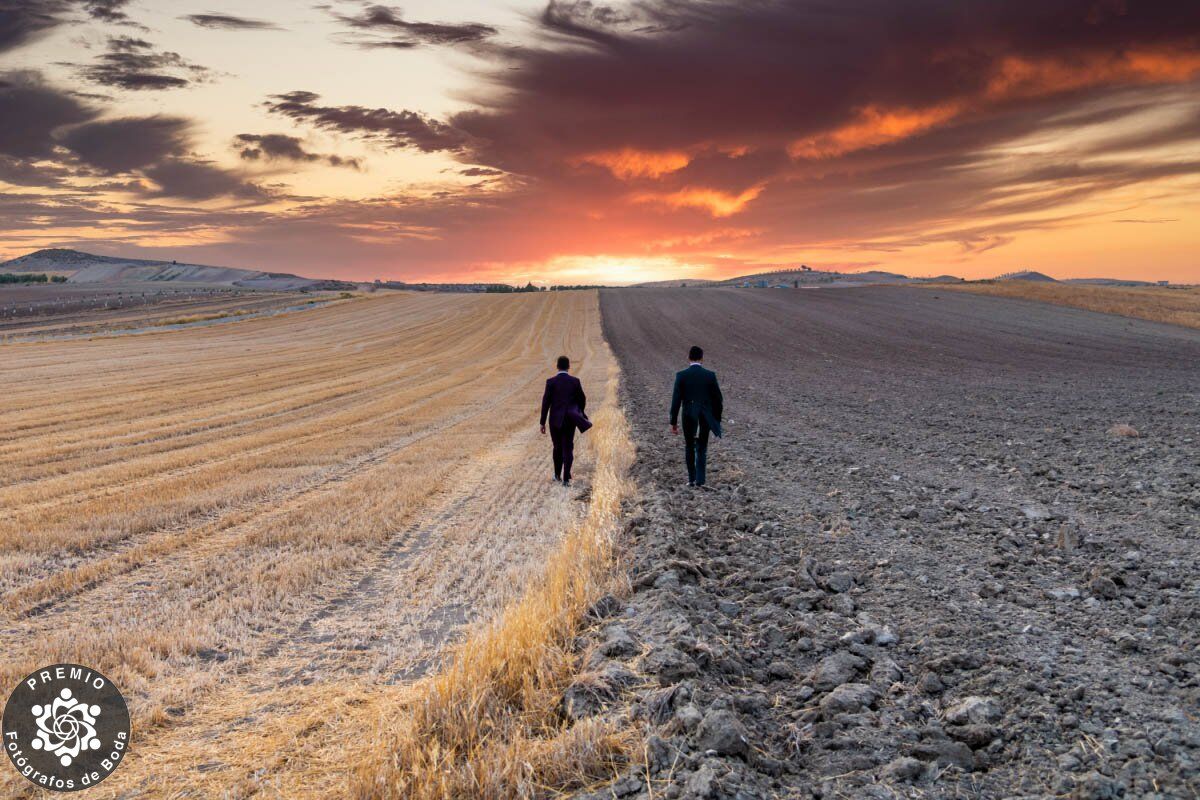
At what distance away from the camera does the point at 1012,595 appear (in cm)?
584

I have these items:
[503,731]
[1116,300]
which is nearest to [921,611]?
[503,731]

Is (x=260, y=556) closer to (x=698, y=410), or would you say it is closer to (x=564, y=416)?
(x=564, y=416)

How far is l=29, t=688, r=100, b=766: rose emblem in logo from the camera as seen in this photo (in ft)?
14.8

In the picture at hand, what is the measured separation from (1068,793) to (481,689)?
10.7ft

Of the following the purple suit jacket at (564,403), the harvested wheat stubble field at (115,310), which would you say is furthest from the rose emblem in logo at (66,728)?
the harvested wheat stubble field at (115,310)

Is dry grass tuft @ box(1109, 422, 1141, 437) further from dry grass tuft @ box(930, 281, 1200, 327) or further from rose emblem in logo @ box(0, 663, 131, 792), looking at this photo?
dry grass tuft @ box(930, 281, 1200, 327)

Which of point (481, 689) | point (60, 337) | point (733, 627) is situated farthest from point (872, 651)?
point (60, 337)

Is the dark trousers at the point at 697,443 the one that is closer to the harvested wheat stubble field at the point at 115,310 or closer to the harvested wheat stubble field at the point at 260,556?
the harvested wheat stubble field at the point at 260,556

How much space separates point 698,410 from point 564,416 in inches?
106

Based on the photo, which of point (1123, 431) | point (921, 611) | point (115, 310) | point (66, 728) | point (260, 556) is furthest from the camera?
point (115, 310)

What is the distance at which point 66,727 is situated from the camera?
4.76 m

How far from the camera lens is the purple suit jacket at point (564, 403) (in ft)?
39.9

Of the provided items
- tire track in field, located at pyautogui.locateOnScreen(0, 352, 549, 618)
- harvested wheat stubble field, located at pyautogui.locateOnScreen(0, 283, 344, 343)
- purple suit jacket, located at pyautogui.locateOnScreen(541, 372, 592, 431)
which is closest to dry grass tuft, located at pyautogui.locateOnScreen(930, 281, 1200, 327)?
purple suit jacket, located at pyautogui.locateOnScreen(541, 372, 592, 431)

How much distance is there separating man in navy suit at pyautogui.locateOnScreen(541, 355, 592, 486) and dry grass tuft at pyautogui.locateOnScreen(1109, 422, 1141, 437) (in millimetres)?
9998
